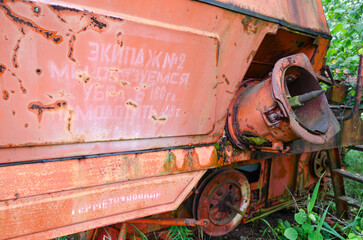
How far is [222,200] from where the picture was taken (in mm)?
2062

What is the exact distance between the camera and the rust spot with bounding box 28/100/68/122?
103 centimetres

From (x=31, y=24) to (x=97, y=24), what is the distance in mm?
259

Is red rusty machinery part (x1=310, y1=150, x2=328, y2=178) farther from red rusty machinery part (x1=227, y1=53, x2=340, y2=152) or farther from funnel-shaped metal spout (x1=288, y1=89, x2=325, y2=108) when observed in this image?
funnel-shaped metal spout (x1=288, y1=89, x2=325, y2=108)

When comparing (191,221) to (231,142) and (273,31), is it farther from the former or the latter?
(273,31)

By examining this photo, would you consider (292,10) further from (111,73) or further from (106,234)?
(106,234)

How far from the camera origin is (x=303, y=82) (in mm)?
1707

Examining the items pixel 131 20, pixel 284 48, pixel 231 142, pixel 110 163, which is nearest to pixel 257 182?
pixel 231 142

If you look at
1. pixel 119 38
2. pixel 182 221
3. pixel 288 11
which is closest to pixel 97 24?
pixel 119 38

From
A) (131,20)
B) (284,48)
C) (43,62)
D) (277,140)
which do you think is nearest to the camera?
(43,62)

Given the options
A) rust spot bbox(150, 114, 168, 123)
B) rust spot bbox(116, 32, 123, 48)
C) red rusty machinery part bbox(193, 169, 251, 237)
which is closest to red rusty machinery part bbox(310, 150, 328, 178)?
red rusty machinery part bbox(193, 169, 251, 237)

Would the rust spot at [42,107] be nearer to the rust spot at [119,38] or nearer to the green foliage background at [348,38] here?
the rust spot at [119,38]

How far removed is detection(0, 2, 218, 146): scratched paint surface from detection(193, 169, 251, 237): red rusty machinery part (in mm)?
735

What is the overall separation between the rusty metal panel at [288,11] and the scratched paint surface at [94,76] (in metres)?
0.29

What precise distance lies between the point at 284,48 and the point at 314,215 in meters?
1.30
